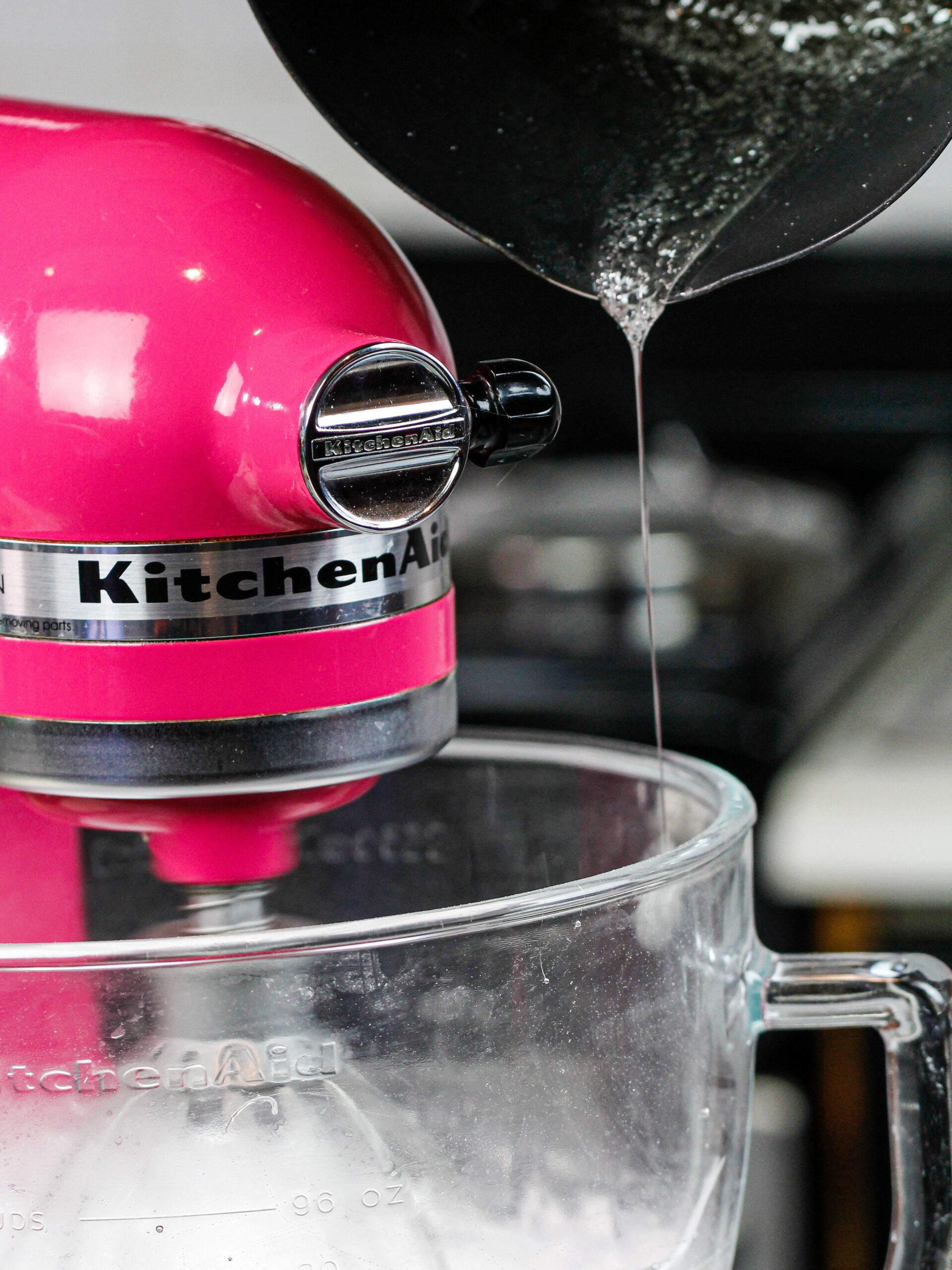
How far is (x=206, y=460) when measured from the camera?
1.11 feet

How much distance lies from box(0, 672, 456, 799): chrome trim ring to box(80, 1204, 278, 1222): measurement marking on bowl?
9 centimetres

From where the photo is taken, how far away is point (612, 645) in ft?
5.33

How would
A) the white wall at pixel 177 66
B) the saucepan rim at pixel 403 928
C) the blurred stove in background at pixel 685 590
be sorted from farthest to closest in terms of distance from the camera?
the white wall at pixel 177 66 → the blurred stove in background at pixel 685 590 → the saucepan rim at pixel 403 928

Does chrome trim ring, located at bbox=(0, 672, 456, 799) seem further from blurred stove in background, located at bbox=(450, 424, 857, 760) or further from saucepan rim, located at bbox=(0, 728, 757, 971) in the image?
blurred stove in background, located at bbox=(450, 424, 857, 760)

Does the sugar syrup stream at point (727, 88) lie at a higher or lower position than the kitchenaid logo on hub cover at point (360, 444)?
higher

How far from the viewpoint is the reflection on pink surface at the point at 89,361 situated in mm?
338

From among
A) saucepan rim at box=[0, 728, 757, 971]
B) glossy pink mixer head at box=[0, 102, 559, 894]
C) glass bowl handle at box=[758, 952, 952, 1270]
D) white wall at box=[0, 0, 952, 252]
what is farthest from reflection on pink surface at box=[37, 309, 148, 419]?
white wall at box=[0, 0, 952, 252]

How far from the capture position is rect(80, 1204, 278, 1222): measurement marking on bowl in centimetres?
33

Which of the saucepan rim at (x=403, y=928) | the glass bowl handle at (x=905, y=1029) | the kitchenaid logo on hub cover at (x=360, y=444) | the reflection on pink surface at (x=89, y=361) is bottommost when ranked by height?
the glass bowl handle at (x=905, y=1029)

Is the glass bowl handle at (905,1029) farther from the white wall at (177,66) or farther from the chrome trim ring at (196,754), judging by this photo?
the white wall at (177,66)

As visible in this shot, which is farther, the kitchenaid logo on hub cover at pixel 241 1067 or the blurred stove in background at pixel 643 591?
the blurred stove in background at pixel 643 591

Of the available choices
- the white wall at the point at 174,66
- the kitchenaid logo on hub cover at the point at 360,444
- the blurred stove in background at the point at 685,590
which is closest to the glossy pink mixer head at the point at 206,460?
the kitchenaid logo on hub cover at the point at 360,444

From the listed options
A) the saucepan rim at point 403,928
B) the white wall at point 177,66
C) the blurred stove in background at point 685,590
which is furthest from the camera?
the white wall at point 177,66

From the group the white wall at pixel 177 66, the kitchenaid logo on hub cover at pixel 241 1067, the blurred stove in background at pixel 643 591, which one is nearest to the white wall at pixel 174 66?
the white wall at pixel 177 66
